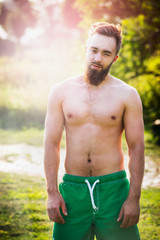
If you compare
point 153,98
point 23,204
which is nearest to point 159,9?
point 153,98

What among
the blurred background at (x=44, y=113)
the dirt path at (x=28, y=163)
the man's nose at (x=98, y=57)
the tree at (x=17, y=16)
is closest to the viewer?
the man's nose at (x=98, y=57)

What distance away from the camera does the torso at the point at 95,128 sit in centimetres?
213

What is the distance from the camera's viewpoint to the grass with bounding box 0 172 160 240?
353cm

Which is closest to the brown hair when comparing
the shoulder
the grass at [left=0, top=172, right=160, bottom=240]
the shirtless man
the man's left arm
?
the shirtless man

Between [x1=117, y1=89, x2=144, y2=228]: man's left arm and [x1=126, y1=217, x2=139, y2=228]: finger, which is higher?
[x1=117, y1=89, x2=144, y2=228]: man's left arm

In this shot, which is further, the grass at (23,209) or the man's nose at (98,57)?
the grass at (23,209)

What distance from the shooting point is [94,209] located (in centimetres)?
203

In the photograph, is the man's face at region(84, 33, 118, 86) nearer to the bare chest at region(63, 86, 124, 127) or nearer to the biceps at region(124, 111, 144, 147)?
the bare chest at region(63, 86, 124, 127)

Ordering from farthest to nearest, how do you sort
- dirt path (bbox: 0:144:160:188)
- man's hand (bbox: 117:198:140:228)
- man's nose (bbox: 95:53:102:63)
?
dirt path (bbox: 0:144:160:188) < man's nose (bbox: 95:53:102:63) < man's hand (bbox: 117:198:140:228)

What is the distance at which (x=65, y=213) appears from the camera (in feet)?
6.75

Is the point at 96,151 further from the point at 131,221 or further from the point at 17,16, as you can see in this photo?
the point at 17,16

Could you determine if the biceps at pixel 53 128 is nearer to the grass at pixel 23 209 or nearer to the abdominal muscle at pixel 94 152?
the abdominal muscle at pixel 94 152

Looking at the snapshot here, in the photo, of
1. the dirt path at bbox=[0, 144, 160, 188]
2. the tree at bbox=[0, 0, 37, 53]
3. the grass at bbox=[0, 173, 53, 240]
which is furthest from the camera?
→ the tree at bbox=[0, 0, 37, 53]

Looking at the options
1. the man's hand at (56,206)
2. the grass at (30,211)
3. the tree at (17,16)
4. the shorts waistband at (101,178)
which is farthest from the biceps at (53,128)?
the tree at (17,16)
